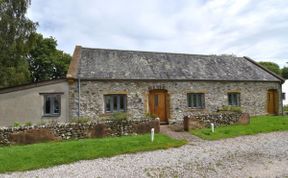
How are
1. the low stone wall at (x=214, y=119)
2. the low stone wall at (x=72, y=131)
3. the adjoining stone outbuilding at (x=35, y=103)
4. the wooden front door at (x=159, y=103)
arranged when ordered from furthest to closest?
1. the wooden front door at (x=159, y=103)
2. the adjoining stone outbuilding at (x=35, y=103)
3. the low stone wall at (x=214, y=119)
4. the low stone wall at (x=72, y=131)

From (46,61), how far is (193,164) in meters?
33.8

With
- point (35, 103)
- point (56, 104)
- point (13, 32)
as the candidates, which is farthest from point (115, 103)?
point (13, 32)

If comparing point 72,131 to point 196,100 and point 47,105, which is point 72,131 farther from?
point 196,100

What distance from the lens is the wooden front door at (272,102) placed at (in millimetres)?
23208

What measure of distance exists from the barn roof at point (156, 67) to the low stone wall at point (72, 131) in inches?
181

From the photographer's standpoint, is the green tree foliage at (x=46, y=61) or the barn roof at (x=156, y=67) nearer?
the barn roof at (x=156, y=67)

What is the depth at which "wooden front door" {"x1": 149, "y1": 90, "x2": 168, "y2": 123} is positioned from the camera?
1900cm

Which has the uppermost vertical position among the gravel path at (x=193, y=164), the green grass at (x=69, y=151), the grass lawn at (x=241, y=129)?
the grass lawn at (x=241, y=129)

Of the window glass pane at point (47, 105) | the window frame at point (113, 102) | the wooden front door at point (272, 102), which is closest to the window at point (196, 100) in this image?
the window frame at point (113, 102)

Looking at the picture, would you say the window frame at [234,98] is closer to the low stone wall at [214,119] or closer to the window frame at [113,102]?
the low stone wall at [214,119]

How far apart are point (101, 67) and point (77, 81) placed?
2.51 metres

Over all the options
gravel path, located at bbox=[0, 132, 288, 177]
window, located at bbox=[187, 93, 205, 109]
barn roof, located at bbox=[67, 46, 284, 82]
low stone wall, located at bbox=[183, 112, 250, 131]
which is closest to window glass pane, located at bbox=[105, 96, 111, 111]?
barn roof, located at bbox=[67, 46, 284, 82]

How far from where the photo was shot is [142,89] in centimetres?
1861

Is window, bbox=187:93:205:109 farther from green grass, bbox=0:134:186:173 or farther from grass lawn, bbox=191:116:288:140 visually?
green grass, bbox=0:134:186:173
